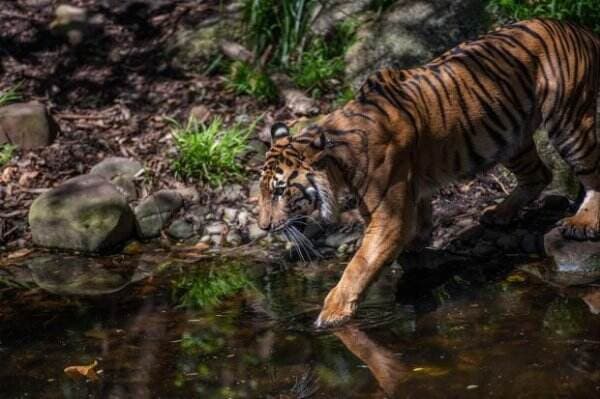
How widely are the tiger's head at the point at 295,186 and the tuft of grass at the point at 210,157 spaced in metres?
2.37

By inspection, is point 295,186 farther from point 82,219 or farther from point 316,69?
point 316,69

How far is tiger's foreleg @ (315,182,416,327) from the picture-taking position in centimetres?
487

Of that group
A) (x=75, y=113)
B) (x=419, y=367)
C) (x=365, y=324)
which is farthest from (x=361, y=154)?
(x=75, y=113)

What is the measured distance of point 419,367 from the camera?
416cm

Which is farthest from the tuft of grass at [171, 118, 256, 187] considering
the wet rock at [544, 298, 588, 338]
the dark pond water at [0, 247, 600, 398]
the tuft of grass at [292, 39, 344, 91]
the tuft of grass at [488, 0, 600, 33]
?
the wet rock at [544, 298, 588, 338]

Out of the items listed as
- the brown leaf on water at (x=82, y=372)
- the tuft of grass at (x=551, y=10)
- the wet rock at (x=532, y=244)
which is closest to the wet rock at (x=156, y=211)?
the brown leaf on water at (x=82, y=372)

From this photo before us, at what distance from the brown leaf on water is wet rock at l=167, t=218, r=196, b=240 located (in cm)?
239

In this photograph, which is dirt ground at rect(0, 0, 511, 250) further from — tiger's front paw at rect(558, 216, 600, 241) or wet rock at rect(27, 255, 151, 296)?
tiger's front paw at rect(558, 216, 600, 241)

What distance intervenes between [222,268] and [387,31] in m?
2.96

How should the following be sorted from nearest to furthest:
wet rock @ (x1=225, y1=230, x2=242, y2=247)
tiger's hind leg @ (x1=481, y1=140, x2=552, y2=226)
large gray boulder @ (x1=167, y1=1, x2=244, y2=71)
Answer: tiger's hind leg @ (x1=481, y1=140, x2=552, y2=226), wet rock @ (x1=225, y1=230, x2=242, y2=247), large gray boulder @ (x1=167, y1=1, x2=244, y2=71)

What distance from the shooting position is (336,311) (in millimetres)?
4855

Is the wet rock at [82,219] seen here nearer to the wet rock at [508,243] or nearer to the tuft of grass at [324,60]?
the tuft of grass at [324,60]

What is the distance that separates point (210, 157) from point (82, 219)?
47.0 inches

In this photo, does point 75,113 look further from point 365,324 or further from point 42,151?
point 365,324
